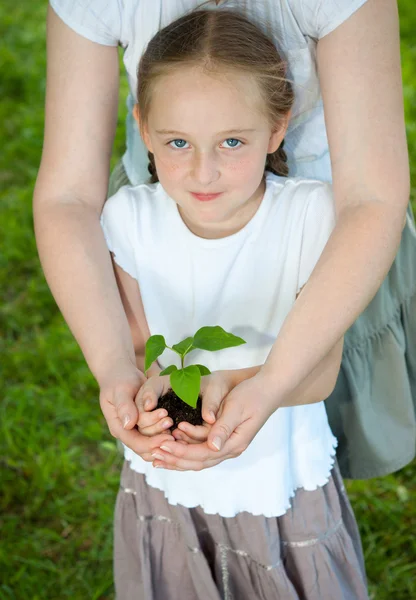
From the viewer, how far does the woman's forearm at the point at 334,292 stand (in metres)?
1.53

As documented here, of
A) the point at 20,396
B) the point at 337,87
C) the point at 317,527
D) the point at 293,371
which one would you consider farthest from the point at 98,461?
the point at 337,87

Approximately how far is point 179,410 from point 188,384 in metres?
0.13

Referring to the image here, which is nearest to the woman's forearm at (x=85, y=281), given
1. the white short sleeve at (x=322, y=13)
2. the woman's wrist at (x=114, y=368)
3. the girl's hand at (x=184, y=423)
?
the woman's wrist at (x=114, y=368)

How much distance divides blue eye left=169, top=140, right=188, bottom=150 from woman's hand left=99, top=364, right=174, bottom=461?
0.44 metres

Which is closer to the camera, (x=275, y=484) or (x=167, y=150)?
(x=167, y=150)

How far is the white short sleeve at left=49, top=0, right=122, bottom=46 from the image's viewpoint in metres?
1.69

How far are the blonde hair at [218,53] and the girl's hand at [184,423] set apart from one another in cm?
52

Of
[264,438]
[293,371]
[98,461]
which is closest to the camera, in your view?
[293,371]

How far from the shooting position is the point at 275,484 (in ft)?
5.74

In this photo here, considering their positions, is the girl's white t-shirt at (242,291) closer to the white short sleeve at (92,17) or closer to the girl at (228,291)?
the girl at (228,291)

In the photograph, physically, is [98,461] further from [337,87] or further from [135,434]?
[337,87]

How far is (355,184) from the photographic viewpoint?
62.5 inches

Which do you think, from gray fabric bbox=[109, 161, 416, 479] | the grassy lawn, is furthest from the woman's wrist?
the grassy lawn

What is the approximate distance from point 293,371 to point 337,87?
21.4 inches
